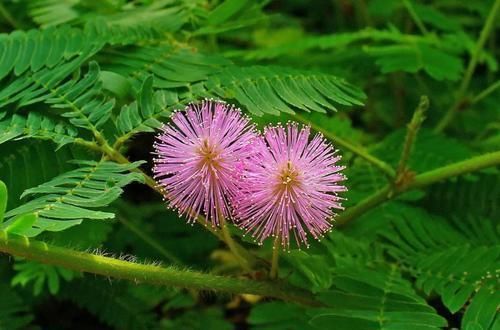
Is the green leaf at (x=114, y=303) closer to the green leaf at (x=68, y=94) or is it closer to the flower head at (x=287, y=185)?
the green leaf at (x=68, y=94)

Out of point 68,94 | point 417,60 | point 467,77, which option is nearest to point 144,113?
point 68,94

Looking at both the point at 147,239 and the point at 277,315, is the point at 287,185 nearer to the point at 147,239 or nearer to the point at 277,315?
the point at 277,315

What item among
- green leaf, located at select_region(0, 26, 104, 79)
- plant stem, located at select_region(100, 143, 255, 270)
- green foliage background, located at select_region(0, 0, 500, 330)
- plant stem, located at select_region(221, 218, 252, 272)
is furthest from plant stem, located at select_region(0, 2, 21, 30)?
plant stem, located at select_region(221, 218, 252, 272)

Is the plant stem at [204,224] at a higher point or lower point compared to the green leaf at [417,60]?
lower

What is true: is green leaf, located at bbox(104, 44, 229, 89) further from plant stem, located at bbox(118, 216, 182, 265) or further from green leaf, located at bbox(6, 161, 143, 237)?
plant stem, located at bbox(118, 216, 182, 265)

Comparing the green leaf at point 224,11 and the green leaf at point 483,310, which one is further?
the green leaf at point 224,11

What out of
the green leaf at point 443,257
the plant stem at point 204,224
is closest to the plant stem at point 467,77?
the green leaf at point 443,257
